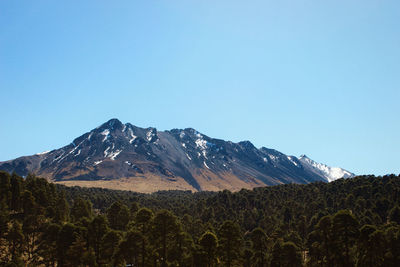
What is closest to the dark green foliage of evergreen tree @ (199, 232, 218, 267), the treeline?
the treeline

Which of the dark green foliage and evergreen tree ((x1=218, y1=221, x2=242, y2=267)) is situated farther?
the dark green foliage

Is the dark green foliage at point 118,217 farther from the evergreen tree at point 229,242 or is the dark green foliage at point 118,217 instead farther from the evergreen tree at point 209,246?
the evergreen tree at point 229,242

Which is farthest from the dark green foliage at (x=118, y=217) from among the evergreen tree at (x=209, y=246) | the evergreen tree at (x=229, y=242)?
the evergreen tree at (x=229, y=242)

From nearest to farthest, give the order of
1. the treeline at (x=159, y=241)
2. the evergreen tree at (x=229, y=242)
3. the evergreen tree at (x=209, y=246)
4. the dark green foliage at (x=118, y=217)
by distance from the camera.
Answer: the treeline at (x=159, y=241), the evergreen tree at (x=209, y=246), the evergreen tree at (x=229, y=242), the dark green foliage at (x=118, y=217)

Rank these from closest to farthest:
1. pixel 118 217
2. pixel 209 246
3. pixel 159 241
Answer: pixel 209 246, pixel 159 241, pixel 118 217

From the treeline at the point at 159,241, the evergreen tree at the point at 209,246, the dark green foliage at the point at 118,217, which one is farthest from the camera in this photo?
the dark green foliage at the point at 118,217

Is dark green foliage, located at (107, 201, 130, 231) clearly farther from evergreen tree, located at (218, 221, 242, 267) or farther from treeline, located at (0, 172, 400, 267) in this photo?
evergreen tree, located at (218, 221, 242, 267)

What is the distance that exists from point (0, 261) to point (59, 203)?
35604 millimetres

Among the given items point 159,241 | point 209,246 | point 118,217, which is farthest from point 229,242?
point 118,217

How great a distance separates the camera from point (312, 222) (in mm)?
115125

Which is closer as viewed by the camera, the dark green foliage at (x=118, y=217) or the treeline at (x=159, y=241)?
the treeline at (x=159, y=241)

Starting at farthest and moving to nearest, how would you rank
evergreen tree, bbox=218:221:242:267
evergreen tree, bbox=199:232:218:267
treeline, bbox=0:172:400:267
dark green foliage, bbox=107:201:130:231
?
dark green foliage, bbox=107:201:130:231 < evergreen tree, bbox=218:221:242:267 < evergreen tree, bbox=199:232:218:267 < treeline, bbox=0:172:400:267

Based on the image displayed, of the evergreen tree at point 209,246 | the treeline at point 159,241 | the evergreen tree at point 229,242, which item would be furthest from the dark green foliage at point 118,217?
the evergreen tree at point 229,242

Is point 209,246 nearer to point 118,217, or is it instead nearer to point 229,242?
point 229,242
